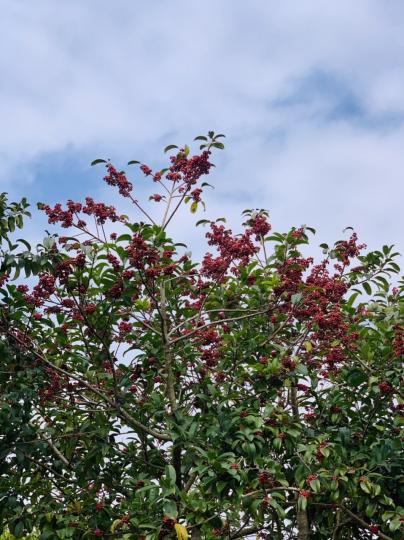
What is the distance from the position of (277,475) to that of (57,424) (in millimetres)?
2339

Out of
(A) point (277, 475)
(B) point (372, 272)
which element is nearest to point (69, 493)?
(A) point (277, 475)

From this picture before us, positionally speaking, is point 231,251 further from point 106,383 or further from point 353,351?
point 106,383

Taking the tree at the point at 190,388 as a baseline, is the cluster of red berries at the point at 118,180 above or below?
above

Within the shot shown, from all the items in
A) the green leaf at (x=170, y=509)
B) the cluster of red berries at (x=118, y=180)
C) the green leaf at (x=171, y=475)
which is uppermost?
the cluster of red berries at (x=118, y=180)

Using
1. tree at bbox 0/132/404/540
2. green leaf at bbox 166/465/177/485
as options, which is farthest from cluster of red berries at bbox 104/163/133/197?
green leaf at bbox 166/465/177/485

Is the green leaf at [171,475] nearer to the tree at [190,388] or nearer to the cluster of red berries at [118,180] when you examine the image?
the tree at [190,388]

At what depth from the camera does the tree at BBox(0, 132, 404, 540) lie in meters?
5.23

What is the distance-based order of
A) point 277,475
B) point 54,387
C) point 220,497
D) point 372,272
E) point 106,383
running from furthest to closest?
point 372,272, point 106,383, point 54,387, point 277,475, point 220,497

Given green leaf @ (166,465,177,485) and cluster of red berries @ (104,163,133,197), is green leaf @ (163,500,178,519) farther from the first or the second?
cluster of red berries @ (104,163,133,197)

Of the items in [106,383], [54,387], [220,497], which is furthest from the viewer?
[106,383]

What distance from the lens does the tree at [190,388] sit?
5.23m

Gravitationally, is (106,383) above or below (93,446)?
above

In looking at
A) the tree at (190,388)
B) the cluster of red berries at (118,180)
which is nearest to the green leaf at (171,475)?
the tree at (190,388)

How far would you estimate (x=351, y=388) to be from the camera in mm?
6312
